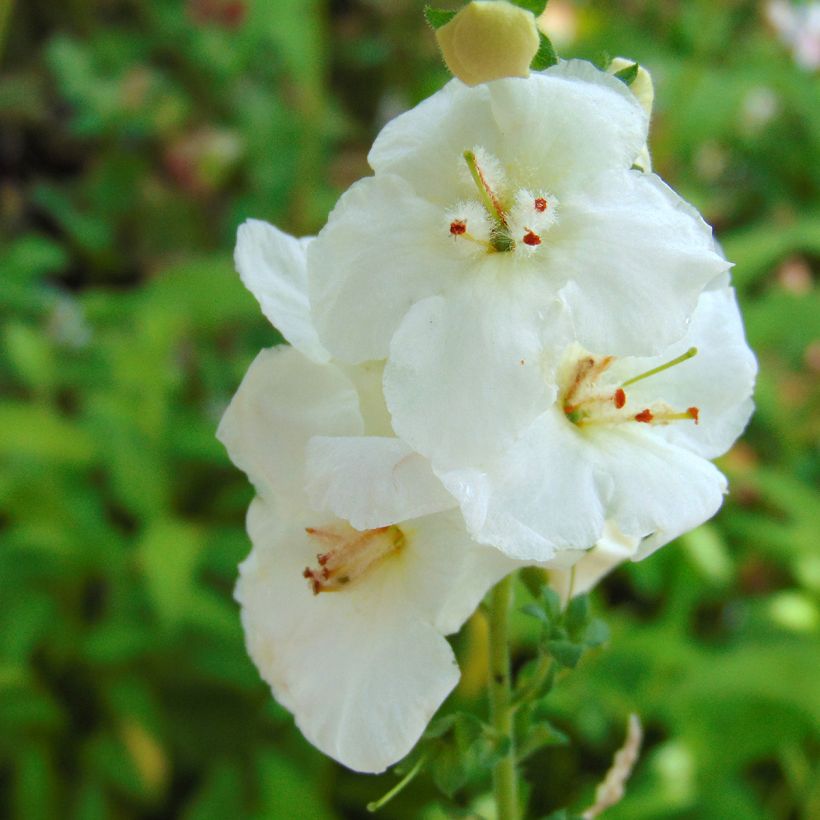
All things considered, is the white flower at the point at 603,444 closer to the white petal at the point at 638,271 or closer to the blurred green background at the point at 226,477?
the white petal at the point at 638,271

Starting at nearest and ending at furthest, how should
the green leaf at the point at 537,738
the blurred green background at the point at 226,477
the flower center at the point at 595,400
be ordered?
the flower center at the point at 595,400 < the green leaf at the point at 537,738 < the blurred green background at the point at 226,477

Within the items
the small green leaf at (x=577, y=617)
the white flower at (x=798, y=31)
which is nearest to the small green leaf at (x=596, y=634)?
the small green leaf at (x=577, y=617)

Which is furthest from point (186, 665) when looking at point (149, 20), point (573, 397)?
point (149, 20)

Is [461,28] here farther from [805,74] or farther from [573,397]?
[805,74]

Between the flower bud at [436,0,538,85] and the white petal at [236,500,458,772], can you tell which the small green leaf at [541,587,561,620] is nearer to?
the white petal at [236,500,458,772]

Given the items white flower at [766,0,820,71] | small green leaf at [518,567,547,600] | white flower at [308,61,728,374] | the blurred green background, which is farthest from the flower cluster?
white flower at [766,0,820,71]

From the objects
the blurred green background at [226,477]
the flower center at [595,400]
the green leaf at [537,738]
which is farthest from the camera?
the blurred green background at [226,477]

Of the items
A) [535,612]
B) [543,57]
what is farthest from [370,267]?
[535,612]
